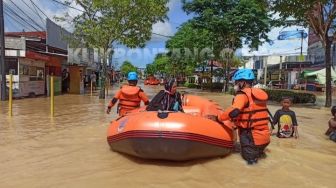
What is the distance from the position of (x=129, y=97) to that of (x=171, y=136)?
281 centimetres

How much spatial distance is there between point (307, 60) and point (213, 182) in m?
51.6

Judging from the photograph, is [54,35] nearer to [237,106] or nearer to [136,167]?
[136,167]

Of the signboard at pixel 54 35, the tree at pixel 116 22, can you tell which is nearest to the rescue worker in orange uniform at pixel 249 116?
the tree at pixel 116 22

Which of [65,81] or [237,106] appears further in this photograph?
[65,81]

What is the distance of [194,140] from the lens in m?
7.46

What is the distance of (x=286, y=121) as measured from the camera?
10.9 metres

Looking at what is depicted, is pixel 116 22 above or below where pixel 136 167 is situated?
above

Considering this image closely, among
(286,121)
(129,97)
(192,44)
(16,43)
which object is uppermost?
(192,44)

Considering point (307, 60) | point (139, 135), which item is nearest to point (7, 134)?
point (139, 135)

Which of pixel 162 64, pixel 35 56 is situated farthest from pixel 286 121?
pixel 162 64

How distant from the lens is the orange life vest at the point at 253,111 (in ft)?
25.1

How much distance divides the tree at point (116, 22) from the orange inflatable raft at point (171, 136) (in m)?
16.9

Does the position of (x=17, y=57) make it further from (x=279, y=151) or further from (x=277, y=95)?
(x=279, y=151)

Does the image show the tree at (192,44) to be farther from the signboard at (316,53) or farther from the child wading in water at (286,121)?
the child wading in water at (286,121)
